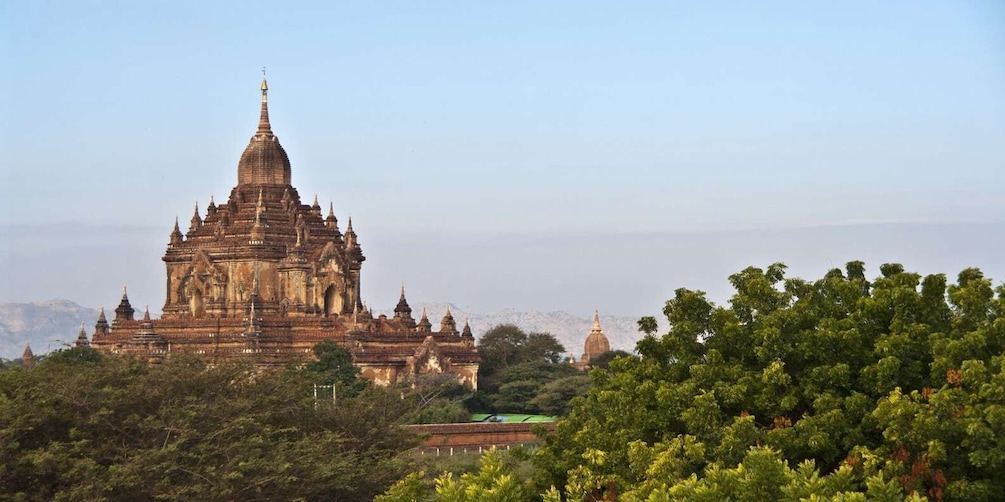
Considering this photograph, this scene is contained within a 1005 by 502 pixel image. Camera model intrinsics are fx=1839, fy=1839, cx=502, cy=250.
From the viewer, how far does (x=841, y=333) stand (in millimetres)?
28828

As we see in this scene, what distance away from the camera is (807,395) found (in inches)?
1120

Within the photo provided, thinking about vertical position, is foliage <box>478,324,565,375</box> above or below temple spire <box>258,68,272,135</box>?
below

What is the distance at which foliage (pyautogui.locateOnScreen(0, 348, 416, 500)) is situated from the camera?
30.5m

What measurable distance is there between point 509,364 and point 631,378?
51570 millimetres

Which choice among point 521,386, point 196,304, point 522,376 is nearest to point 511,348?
point 522,376

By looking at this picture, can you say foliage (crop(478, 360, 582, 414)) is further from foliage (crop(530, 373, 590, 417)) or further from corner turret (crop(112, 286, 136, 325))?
corner turret (crop(112, 286, 136, 325))

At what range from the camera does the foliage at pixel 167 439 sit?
1201 inches

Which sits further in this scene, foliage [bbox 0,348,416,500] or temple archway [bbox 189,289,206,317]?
temple archway [bbox 189,289,206,317]

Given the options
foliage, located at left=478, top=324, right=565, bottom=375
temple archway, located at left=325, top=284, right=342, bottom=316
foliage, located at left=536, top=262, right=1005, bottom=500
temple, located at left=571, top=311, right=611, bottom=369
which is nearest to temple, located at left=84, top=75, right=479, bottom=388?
temple archway, located at left=325, top=284, right=342, bottom=316

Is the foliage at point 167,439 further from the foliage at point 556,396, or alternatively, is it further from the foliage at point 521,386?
the foliage at point 521,386

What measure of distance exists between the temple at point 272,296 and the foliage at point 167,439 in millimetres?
33920

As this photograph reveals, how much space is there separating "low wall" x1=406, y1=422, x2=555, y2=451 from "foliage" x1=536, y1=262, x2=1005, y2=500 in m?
23.0

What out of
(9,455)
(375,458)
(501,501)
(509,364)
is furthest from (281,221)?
(501,501)

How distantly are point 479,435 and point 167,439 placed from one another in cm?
2570
